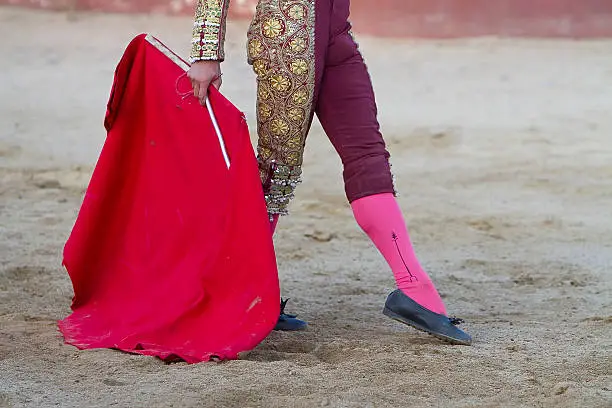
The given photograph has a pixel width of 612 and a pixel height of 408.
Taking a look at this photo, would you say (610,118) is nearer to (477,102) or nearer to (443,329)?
(477,102)

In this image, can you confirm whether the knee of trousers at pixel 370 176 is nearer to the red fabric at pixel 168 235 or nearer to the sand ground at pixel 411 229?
the red fabric at pixel 168 235

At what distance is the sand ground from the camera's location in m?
2.36

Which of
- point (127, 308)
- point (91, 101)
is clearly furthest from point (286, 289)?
point (91, 101)

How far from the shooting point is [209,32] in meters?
2.61

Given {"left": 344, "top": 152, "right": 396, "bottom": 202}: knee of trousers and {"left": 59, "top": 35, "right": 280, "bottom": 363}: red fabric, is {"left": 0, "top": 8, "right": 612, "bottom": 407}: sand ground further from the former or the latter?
{"left": 344, "top": 152, "right": 396, "bottom": 202}: knee of trousers

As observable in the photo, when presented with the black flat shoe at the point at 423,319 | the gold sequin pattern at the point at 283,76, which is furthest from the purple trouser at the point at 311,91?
the black flat shoe at the point at 423,319

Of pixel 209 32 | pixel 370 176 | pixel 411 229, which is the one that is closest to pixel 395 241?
pixel 370 176

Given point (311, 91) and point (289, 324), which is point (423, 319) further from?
point (311, 91)

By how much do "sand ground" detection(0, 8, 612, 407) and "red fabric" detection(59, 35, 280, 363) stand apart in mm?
127

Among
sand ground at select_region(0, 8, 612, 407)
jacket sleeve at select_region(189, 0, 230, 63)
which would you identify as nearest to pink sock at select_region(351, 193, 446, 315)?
sand ground at select_region(0, 8, 612, 407)

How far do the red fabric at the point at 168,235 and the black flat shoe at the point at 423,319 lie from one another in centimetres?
33

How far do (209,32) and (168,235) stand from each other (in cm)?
56


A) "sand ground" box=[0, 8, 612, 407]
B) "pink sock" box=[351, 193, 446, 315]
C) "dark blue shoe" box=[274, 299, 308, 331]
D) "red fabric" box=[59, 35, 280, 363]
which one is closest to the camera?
"sand ground" box=[0, 8, 612, 407]

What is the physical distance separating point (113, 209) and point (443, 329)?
95 cm
